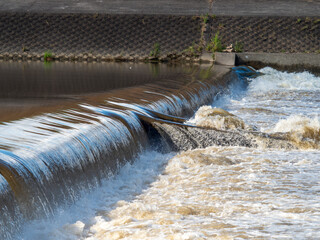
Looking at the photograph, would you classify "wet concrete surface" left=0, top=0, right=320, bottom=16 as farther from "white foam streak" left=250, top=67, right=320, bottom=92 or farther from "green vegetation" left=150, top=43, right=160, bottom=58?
"white foam streak" left=250, top=67, right=320, bottom=92

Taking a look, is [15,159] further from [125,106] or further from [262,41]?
[262,41]

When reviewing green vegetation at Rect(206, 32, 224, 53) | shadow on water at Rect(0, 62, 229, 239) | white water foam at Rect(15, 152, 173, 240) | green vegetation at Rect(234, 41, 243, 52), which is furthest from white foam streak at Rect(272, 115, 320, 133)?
green vegetation at Rect(234, 41, 243, 52)

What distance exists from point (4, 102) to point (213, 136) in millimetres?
2369

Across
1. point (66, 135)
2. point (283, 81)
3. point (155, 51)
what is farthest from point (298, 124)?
point (155, 51)

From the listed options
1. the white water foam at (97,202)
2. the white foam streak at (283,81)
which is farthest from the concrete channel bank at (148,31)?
the white water foam at (97,202)

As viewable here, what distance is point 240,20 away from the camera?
16.0 metres

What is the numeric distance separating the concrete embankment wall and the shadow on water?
756 centimetres

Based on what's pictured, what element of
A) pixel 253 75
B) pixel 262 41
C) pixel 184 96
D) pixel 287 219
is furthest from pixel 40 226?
pixel 262 41

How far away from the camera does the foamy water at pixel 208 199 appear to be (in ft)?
10.2

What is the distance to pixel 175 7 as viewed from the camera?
56.9ft

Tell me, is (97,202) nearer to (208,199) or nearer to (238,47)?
(208,199)

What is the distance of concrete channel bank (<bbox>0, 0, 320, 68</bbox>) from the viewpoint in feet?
50.4

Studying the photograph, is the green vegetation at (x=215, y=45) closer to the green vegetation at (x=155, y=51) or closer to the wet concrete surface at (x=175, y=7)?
the green vegetation at (x=155, y=51)

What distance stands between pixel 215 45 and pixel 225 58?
3.72 feet
